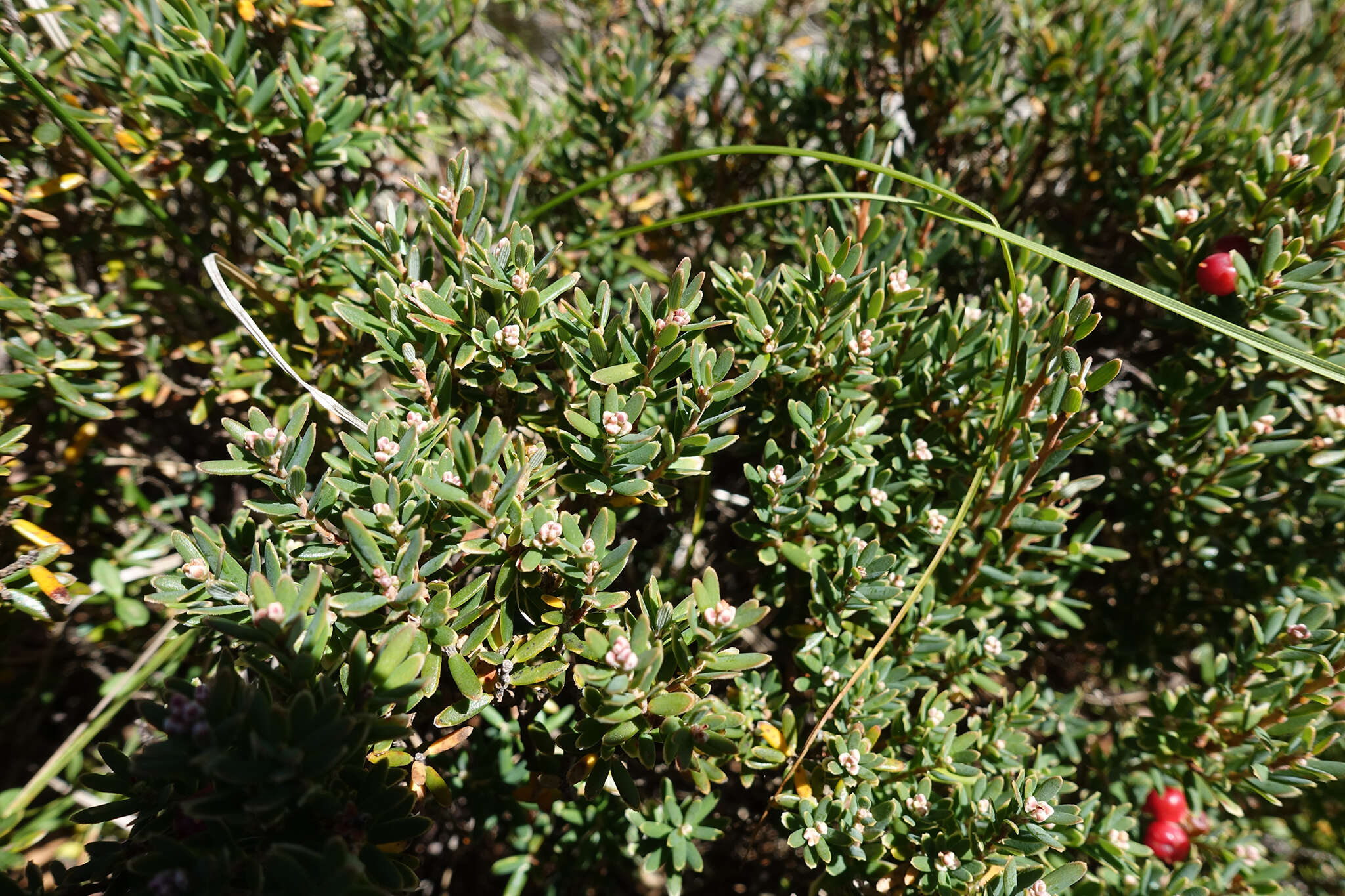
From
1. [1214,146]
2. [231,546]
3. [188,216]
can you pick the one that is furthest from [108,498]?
[1214,146]

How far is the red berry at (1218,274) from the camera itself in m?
1.62

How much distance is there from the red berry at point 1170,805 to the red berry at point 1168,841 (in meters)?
0.02

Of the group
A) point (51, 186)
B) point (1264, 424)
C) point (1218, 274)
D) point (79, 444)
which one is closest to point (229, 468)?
point (79, 444)

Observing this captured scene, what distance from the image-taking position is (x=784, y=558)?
1.61m

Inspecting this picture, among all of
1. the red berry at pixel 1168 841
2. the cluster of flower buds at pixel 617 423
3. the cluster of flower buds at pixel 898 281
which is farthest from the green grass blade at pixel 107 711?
the red berry at pixel 1168 841

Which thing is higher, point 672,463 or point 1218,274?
point 1218,274

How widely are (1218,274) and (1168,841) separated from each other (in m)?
1.39

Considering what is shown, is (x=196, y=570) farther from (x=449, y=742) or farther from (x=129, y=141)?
(x=129, y=141)

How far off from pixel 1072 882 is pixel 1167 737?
0.71 m

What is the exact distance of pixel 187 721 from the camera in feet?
3.30

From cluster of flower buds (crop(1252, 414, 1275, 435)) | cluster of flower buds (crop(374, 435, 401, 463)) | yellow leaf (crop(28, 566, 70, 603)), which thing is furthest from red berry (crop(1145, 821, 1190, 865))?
yellow leaf (crop(28, 566, 70, 603))

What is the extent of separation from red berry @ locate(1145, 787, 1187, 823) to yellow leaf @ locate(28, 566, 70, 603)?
2.60 metres

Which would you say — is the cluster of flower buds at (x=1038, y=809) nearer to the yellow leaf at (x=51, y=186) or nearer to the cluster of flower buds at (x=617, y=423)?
the cluster of flower buds at (x=617, y=423)

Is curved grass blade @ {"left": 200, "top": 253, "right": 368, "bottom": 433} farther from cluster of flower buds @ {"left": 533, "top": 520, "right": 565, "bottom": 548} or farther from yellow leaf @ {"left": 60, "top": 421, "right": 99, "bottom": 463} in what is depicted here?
yellow leaf @ {"left": 60, "top": 421, "right": 99, "bottom": 463}
